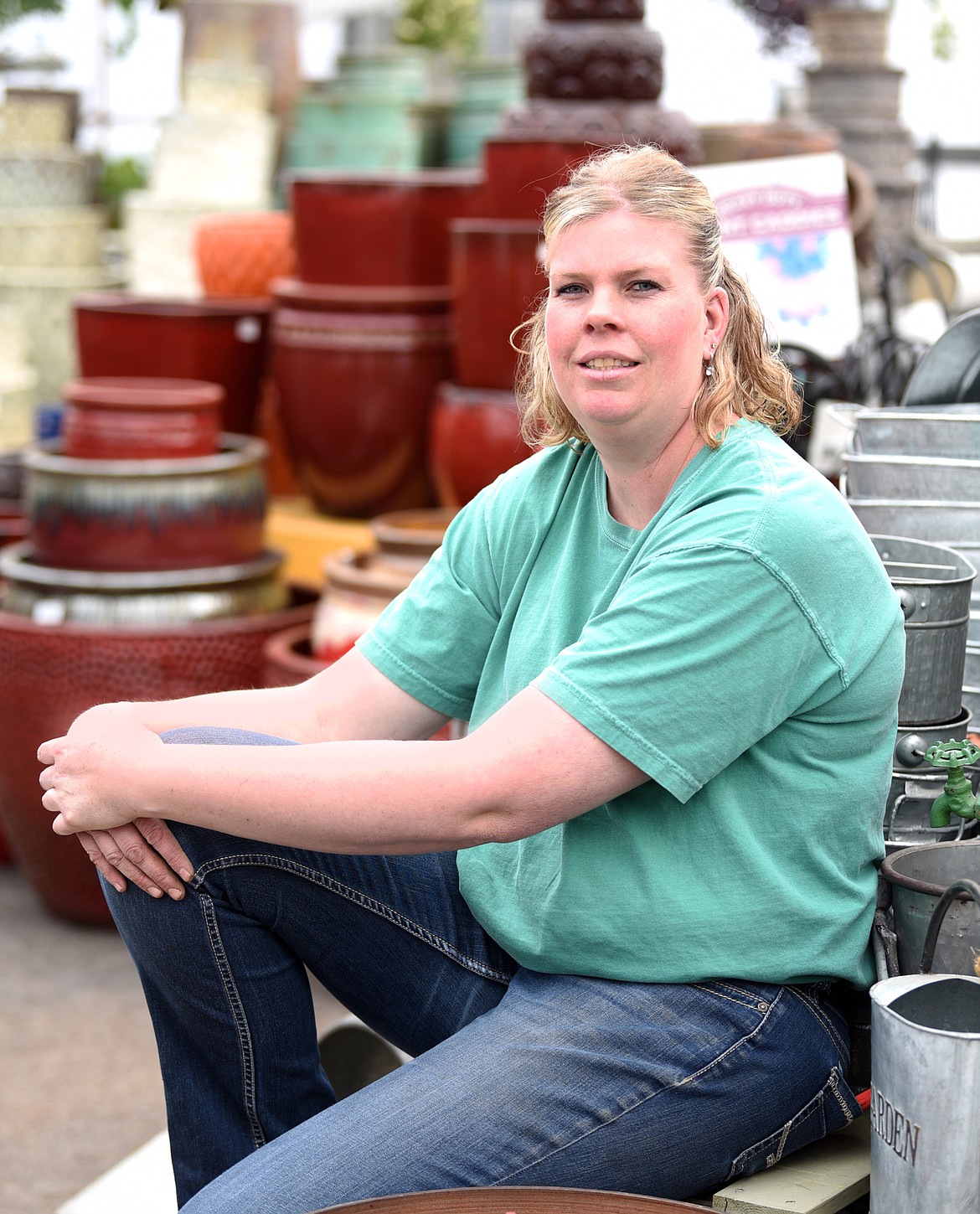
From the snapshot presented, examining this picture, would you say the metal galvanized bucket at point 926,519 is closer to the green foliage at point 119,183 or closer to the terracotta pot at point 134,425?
the terracotta pot at point 134,425

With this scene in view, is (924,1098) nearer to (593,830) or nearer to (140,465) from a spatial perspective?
(593,830)

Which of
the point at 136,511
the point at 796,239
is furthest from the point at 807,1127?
the point at 136,511

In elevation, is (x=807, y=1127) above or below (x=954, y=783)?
below

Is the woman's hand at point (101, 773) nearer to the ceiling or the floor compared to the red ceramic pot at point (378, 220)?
nearer to the floor

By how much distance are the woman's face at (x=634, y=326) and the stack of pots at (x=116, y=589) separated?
75.6 inches

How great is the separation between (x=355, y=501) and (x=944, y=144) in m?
6.76

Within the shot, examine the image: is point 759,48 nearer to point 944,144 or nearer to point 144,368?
point 944,144

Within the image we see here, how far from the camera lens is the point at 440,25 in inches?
307

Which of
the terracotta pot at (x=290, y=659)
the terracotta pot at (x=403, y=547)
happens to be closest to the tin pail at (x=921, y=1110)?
the terracotta pot at (x=290, y=659)

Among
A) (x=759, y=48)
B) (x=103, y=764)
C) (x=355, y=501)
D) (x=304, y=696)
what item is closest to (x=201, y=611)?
(x=355, y=501)

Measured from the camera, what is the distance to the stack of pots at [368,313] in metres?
3.81

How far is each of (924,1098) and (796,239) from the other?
181 cm

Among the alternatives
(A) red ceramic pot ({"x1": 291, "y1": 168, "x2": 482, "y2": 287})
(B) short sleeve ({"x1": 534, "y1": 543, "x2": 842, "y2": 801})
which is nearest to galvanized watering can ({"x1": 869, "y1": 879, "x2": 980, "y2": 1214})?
(B) short sleeve ({"x1": 534, "y1": 543, "x2": 842, "y2": 801})

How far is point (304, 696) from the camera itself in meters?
1.75
